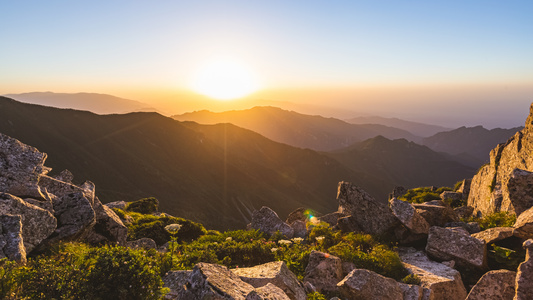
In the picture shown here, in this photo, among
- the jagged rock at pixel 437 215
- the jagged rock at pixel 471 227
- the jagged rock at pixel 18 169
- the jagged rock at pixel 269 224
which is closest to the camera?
the jagged rock at pixel 18 169

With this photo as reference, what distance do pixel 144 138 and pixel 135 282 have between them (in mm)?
163984

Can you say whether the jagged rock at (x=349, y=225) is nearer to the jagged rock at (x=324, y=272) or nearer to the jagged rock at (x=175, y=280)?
the jagged rock at (x=324, y=272)

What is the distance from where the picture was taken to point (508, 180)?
1280 centimetres

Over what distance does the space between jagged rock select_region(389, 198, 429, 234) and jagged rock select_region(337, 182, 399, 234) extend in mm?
1124

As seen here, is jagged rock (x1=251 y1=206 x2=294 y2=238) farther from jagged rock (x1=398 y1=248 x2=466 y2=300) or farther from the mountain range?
the mountain range

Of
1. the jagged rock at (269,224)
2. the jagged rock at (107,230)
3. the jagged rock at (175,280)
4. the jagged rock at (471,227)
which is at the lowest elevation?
the jagged rock at (269,224)

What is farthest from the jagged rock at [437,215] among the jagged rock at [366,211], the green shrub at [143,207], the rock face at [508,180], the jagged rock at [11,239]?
the green shrub at [143,207]

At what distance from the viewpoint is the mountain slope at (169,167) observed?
112 meters

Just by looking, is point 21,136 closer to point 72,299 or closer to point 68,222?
point 68,222

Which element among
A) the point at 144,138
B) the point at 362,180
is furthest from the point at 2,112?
the point at 362,180

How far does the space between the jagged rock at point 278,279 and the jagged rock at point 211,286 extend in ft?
4.12

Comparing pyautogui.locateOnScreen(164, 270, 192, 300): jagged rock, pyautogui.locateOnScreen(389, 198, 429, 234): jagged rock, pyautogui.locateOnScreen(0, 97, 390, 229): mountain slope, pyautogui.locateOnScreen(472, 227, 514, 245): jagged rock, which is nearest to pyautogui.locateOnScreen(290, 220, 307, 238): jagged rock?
pyautogui.locateOnScreen(389, 198, 429, 234): jagged rock

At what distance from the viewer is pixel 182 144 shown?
16400 centimetres

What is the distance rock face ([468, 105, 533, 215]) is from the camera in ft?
40.2
